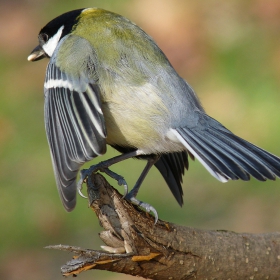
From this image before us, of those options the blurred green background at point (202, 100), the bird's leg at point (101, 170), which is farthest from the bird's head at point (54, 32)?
the blurred green background at point (202, 100)

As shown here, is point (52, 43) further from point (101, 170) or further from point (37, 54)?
point (101, 170)

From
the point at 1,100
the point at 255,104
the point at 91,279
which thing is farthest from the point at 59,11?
the point at 91,279

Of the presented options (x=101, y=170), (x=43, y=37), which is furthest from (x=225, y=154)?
(x=43, y=37)

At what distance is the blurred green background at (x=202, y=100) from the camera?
496 centimetres

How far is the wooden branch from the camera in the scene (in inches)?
104

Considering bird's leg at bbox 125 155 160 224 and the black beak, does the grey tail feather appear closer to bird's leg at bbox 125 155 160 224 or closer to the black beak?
bird's leg at bbox 125 155 160 224

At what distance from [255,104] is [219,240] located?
3.68 m

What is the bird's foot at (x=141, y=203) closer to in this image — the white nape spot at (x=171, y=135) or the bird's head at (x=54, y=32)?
the white nape spot at (x=171, y=135)

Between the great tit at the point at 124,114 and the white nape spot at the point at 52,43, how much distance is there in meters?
0.28

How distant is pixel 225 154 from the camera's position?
2887 mm

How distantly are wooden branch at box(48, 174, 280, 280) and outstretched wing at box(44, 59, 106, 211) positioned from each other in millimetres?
122

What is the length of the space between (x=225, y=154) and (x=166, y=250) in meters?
0.53

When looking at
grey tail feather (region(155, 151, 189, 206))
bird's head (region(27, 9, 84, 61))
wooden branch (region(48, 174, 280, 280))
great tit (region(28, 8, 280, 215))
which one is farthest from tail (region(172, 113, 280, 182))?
bird's head (region(27, 9, 84, 61))

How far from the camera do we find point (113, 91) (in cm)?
304
